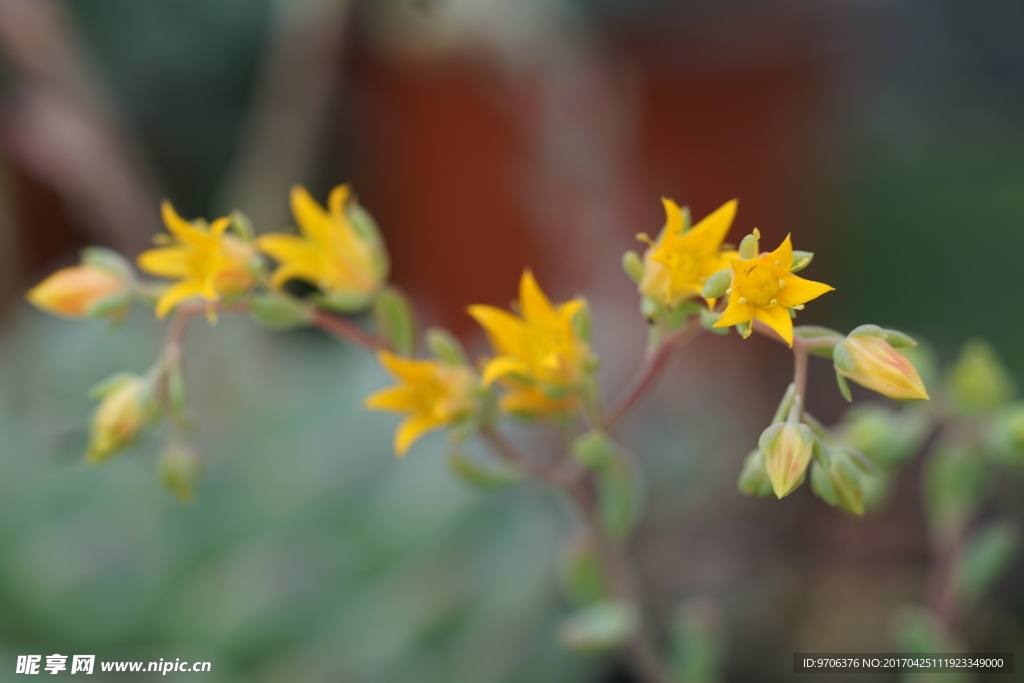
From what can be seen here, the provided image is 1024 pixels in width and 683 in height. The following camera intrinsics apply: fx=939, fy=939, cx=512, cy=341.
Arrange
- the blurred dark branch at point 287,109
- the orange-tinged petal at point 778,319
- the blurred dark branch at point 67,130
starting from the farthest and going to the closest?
the blurred dark branch at point 287,109 → the blurred dark branch at point 67,130 → the orange-tinged petal at point 778,319

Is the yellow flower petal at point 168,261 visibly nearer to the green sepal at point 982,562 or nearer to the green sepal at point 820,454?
the green sepal at point 820,454

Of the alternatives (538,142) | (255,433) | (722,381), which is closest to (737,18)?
(538,142)

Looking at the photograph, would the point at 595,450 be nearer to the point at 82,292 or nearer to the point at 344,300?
the point at 344,300

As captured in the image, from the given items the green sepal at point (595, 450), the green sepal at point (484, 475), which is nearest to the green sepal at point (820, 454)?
the green sepal at point (595, 450)

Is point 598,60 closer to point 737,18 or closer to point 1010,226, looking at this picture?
point 737,18

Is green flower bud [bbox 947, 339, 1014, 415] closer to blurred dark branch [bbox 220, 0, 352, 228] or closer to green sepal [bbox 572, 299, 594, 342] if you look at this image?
green sepal [bbox 572, 299, 594, 342]

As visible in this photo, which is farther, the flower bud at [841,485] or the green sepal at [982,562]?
the green sepal at [982,562]

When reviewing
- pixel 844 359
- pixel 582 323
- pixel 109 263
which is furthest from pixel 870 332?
pixel 109 263
